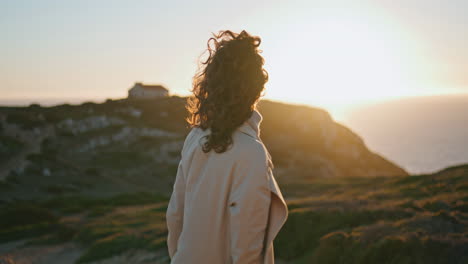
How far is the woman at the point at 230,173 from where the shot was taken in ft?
9.11

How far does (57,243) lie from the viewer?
15.8 meters

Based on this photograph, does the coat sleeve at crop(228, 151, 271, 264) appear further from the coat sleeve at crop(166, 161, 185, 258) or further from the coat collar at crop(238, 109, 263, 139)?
the coat sleeve at crop(166, 161, 185, 258)

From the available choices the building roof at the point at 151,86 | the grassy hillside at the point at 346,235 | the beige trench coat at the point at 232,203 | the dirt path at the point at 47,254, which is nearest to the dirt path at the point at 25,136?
the grassy hillside at the point at 346,235

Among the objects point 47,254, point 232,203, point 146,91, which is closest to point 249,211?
point 232,203

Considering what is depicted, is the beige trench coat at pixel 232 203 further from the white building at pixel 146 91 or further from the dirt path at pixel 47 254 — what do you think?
the white building at pixel 146 91

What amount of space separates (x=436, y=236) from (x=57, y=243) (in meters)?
14.1

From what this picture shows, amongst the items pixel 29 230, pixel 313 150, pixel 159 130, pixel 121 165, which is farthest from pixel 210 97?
pixel 313 150

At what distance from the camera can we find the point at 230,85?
115 inches

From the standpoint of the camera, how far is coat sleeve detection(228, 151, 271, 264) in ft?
9.04

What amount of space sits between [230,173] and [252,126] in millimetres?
416

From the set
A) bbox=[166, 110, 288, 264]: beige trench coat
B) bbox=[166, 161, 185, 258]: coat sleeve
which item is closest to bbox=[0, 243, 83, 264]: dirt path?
bbox=[166, 161, 185, 258]: coat sleeve

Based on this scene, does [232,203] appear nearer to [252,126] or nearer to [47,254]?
[252,126]

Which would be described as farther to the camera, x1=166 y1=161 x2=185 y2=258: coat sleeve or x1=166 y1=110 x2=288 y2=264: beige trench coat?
x1=166 y1=161 x2=185 y2=258: coat sleeve

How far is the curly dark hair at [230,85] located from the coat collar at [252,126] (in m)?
0.03
